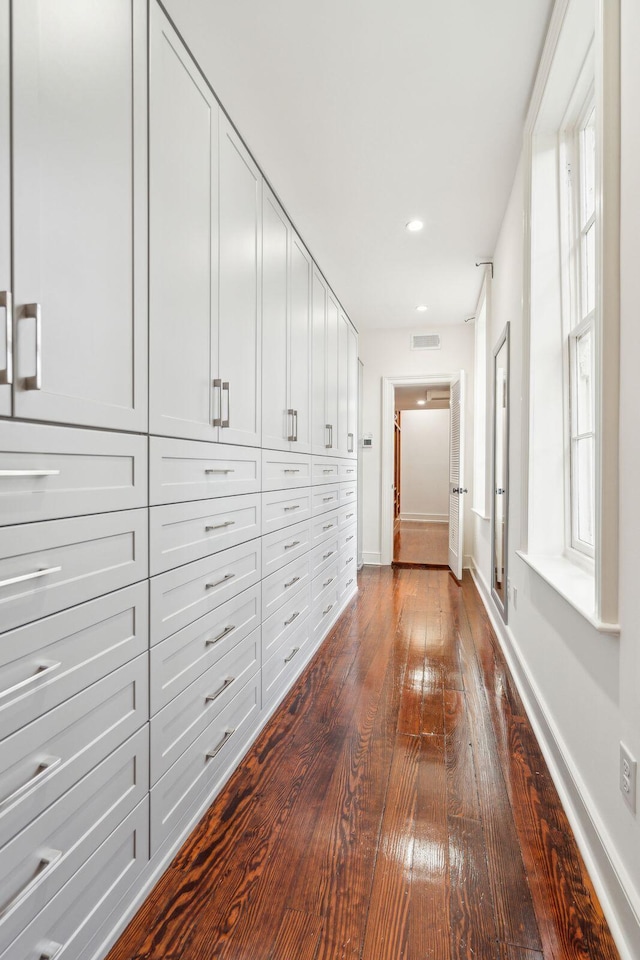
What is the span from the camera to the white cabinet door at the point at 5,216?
0.82 metres

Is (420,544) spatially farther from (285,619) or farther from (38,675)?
(38,675)

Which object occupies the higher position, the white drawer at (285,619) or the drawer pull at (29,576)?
the drawer pull at (29,576)

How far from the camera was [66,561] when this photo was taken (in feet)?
3.27

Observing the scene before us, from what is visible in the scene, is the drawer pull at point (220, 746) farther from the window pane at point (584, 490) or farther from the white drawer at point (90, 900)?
the window pane at point (584, 490)

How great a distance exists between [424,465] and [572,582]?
356 inches

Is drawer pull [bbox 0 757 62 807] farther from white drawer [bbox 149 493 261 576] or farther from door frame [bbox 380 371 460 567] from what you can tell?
door frame [bbox 380 371 460 567]

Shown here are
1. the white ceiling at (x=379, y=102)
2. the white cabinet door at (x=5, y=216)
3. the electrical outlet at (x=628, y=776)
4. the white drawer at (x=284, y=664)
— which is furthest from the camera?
the white drawer at (x=284, y=664)

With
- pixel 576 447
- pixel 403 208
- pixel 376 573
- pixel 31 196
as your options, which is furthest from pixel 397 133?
pixel 376 573

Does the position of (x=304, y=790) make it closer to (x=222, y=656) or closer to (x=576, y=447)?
(x=222, y=656)

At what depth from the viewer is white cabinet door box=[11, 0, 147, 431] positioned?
0.87 meters

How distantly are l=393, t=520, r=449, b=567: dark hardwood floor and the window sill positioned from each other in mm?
3629

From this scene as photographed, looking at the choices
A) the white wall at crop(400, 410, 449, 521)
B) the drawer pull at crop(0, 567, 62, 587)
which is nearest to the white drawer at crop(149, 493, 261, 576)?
the drawer pull at crop(0, 567, 62, 587)

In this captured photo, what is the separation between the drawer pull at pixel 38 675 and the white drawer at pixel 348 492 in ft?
9.70

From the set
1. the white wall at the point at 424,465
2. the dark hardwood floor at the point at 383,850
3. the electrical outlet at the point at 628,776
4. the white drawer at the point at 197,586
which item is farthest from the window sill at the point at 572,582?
the white wall at the point at 424,465
